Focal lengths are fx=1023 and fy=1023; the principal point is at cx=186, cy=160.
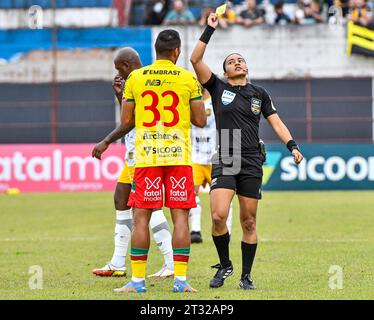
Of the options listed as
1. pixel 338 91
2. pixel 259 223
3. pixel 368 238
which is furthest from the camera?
pixel 338 91

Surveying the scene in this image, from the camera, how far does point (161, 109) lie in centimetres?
938

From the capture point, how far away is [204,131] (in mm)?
16172

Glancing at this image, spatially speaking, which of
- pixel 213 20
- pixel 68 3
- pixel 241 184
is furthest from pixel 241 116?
pixel 68 3

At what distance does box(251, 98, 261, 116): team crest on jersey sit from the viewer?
9.98 meters

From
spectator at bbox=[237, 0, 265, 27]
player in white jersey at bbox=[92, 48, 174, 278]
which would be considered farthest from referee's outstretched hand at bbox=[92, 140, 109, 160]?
spectator at bbox=[237, 0, 265, 27]

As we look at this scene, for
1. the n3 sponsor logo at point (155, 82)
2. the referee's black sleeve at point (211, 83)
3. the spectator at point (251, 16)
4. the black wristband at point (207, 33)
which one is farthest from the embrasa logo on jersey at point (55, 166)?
the n3 sponsor logo at point (155, 82)

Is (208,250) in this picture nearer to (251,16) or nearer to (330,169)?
(330,169)

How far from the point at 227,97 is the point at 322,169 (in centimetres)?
1740

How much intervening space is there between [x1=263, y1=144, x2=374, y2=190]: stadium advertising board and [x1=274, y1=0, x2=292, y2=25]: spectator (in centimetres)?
565

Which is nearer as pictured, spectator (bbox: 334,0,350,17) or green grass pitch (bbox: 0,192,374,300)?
green grass pitch (bbox: 0,192,374,300)

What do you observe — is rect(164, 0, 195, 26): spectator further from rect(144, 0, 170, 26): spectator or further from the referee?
the referee
